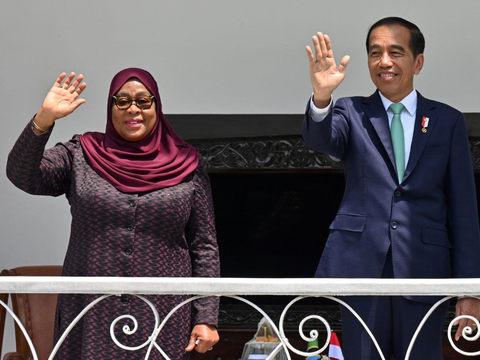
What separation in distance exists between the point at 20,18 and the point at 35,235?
125cm

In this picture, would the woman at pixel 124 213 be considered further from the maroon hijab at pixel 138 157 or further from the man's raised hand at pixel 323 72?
the man's raised hand at pixel 323 72

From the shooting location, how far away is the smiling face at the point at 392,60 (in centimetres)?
217

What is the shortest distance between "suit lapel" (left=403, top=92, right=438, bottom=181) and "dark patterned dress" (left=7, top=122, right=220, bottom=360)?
72 cm

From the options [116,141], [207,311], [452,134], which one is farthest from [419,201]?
[116,141]

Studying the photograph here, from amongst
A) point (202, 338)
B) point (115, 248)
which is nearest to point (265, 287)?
point (202, 338)

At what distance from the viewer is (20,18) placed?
13.1 feet

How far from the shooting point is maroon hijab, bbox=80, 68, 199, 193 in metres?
2.29

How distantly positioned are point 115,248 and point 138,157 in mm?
342

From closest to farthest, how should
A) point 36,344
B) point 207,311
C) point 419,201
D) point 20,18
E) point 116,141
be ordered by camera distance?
→ 1. point 419,201
2. point 207,311
3. point 116,141
4. point 36,344
5. point 20,18

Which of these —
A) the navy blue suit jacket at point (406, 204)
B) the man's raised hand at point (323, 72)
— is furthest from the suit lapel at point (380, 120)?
the man's raised hand at point (323, 72)

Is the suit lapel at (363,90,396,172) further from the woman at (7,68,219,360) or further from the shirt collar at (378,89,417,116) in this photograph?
the woman at (7,68,219,360)

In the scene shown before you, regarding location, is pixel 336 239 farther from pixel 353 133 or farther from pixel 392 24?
pixel 392 24

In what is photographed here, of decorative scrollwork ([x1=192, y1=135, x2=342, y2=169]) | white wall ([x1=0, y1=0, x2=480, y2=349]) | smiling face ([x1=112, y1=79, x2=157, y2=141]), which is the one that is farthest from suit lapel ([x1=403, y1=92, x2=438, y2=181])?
white wall ([x1=0, y1=0, x2=480, y2=349])

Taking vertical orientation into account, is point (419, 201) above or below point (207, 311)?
above
